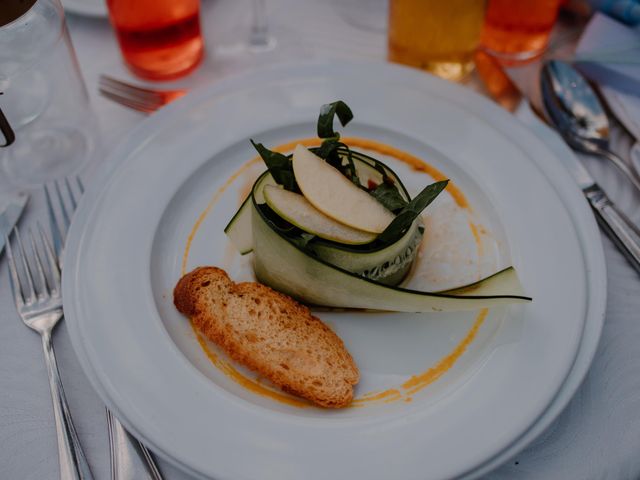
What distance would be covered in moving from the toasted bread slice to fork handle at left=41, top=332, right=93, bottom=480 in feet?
0.66

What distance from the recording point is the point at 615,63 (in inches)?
49.0

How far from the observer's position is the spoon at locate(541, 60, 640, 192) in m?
1.15

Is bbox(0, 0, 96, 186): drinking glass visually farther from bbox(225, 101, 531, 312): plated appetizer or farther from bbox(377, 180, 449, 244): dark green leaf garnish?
bbox(377, 180, 449, 244): dark green leaf garnish

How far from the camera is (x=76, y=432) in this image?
85 centimetres

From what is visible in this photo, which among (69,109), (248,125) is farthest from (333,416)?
(69,109)

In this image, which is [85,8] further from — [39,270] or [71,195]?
[39,270]

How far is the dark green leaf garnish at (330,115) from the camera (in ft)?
2.94

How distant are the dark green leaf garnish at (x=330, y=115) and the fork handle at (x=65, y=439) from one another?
1.73 ft

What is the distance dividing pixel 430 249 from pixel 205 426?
1.52ft

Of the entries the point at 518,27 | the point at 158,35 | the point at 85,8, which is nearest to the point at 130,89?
the point at 158,35

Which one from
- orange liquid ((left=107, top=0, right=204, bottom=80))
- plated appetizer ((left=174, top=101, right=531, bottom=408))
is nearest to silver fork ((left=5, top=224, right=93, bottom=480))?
plated appetizer ((left=174, top=101, right=531, bottom=408))

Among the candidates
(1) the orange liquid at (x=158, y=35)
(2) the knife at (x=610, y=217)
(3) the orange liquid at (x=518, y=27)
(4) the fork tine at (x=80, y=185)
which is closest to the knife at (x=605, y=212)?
(2) the knife at (x=610, y=217)

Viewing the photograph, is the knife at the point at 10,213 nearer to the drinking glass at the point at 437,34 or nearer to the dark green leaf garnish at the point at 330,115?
the dark green leaf garnish at the point at 330,115

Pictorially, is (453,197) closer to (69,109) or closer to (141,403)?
(141,403)
